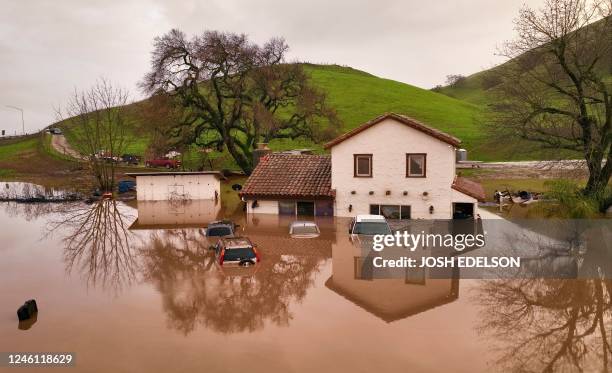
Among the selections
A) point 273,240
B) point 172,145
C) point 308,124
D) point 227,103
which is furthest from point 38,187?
point 273,240

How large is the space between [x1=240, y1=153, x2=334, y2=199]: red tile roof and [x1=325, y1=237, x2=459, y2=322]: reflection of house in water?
1099 cm

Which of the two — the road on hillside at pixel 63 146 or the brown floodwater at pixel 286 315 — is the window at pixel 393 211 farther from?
the road on hillside at pixel 63 146

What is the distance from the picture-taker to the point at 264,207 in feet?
107

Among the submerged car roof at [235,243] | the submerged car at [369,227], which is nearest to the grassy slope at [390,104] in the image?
the submerged car at [369,227]

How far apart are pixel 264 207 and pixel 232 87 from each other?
67.5ft

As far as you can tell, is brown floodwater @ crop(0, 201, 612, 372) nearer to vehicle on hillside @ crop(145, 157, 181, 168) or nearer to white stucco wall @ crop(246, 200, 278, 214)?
white stucco wall @ crop(246, 200, 278, 214)

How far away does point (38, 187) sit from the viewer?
5278cm

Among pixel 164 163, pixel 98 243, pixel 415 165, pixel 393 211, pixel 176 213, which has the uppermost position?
pixel 164 163

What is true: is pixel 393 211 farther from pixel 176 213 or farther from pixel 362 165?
pixel 176 213

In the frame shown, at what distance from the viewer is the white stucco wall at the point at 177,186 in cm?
4109

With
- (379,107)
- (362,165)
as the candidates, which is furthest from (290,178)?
(379,107)

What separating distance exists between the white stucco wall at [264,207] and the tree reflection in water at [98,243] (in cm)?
839

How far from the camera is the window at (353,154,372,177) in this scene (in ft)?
99.3

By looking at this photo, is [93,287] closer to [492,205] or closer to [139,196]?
[139,196]
